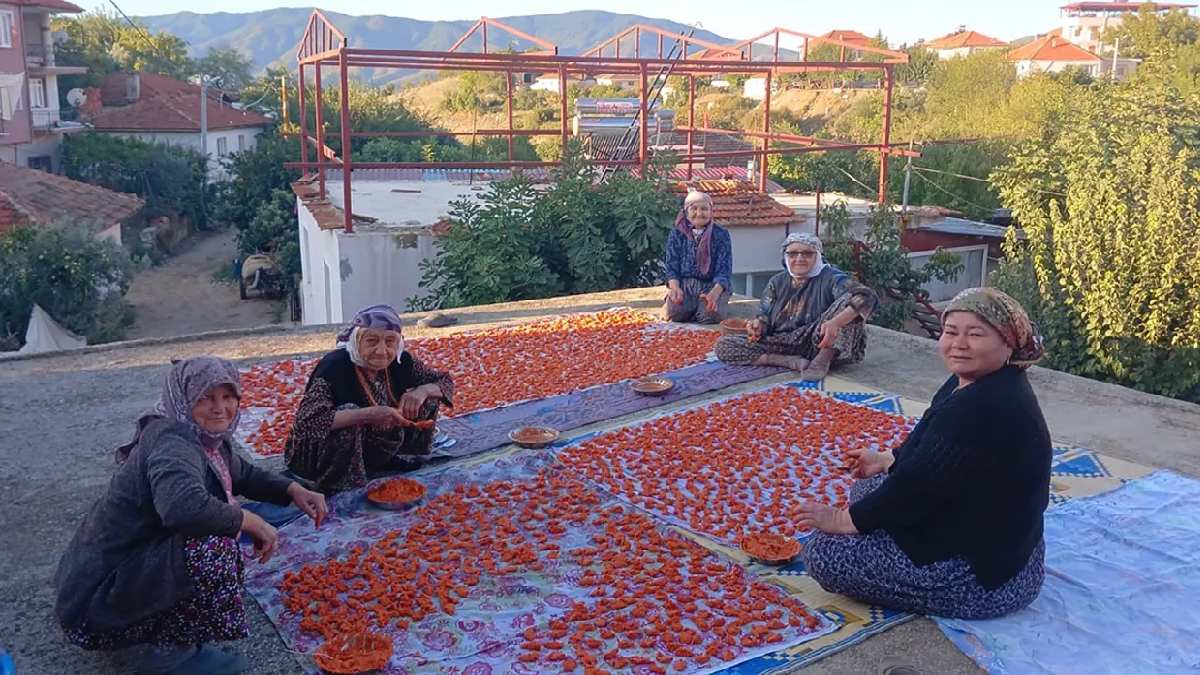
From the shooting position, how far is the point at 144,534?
254 cm

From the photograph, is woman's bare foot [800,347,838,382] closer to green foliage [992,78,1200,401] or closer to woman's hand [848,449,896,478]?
woman's hand [848,449,896,478]

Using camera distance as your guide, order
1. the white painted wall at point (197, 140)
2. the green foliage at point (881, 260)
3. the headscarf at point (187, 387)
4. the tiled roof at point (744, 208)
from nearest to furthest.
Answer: the headscarf at point (187, 387)
the green foliage at point (881, 260)
the tiled roof at point (744, 208)
the white painted wall at point (197, 140)

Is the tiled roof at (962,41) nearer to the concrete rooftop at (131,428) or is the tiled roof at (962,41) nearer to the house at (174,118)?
→ the house at (174,118)

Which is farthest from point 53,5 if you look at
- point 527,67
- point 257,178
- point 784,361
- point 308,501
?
point 308,501

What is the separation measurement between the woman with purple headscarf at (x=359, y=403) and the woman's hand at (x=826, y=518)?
5.41 feet

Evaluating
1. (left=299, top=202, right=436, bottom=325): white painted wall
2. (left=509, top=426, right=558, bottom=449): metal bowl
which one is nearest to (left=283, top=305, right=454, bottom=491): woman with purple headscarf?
(left=509, top=426, right=558, bottom=449): metal bowl

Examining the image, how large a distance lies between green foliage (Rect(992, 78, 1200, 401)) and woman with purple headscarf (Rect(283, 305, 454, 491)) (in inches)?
239

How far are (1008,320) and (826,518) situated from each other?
30.1 inches

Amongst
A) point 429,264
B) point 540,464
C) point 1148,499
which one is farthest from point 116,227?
point 1148,499

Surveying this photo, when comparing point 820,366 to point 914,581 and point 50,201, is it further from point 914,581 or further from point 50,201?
point 50,201

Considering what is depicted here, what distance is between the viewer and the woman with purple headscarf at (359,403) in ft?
12.4

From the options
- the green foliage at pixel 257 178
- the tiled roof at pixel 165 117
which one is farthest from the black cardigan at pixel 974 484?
the tiled roof at pixel 165 117

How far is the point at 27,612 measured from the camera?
119 inches

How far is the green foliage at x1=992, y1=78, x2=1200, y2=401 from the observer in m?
7.56
